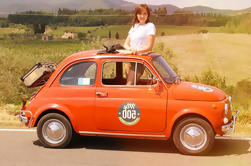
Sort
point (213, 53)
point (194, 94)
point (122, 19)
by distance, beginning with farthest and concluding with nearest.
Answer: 1. point (122, 19)
2. point (213, 53)
3. point (194, 94)

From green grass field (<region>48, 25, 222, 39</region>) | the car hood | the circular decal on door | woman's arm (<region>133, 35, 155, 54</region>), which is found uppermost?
green grass field (<region>48, 25, 222, 39</region>)

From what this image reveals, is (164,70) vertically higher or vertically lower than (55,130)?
higher

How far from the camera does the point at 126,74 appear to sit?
8234 mm

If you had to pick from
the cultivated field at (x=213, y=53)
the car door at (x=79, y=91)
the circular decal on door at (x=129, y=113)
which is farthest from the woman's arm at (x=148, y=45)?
the cultivated field at (x=213, y=53)

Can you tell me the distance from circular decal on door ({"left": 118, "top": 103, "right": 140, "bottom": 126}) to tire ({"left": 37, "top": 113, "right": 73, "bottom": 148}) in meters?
0.98

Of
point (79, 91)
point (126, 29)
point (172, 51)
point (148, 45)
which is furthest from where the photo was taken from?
point (126, 29)

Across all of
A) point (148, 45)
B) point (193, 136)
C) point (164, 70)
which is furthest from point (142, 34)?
point (193, 136)

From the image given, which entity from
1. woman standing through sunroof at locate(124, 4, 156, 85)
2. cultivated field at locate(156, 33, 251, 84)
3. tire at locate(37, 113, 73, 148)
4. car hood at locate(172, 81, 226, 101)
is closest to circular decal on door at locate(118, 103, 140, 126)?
car hood at locate(172, 81, 226, 101)

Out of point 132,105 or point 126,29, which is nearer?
point 132,105

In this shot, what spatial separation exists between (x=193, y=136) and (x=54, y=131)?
2.35 metres

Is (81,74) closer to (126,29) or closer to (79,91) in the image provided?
(79,91)

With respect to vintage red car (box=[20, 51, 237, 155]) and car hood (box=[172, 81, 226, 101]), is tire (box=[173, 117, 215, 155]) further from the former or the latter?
car hood (box=[172, 81, 226, 101])

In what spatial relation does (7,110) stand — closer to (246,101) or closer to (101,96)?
(101,96)

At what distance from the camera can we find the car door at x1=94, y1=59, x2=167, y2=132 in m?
7.76
